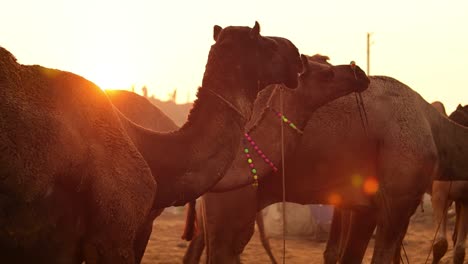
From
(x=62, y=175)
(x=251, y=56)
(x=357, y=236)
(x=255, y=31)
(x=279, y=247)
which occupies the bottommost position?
(x=279, y=247)

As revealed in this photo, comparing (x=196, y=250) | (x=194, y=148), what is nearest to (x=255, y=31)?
(x=194, y=148)

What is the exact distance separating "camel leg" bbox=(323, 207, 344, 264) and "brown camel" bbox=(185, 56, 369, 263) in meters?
2.13

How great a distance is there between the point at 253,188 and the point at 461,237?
528 centimetres

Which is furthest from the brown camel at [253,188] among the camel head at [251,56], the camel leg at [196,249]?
the camel leg at [196,249]

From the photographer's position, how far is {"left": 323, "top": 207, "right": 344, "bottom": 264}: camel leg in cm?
770

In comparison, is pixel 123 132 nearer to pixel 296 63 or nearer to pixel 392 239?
pixel 296 63

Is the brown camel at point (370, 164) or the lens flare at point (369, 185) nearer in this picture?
the brown camel at point (370, 164)

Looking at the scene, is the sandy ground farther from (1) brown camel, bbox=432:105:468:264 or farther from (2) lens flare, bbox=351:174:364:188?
(2) lens flare, bbox=351:174:364:188

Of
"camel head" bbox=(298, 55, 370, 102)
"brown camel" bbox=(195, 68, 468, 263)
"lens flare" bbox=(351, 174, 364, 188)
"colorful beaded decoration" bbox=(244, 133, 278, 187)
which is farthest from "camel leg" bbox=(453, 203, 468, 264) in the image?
"colorful beaded decoration" bbox=(244, 133, 278, 187)

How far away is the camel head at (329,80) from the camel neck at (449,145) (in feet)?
4.85

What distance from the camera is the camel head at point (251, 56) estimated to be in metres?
4.42

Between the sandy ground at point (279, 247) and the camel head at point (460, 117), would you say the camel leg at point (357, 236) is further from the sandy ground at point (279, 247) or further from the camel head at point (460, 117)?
the sandy ground at point (279, 247)

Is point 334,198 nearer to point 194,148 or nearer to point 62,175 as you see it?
point 194,148

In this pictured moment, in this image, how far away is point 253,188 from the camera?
19.5 feet
